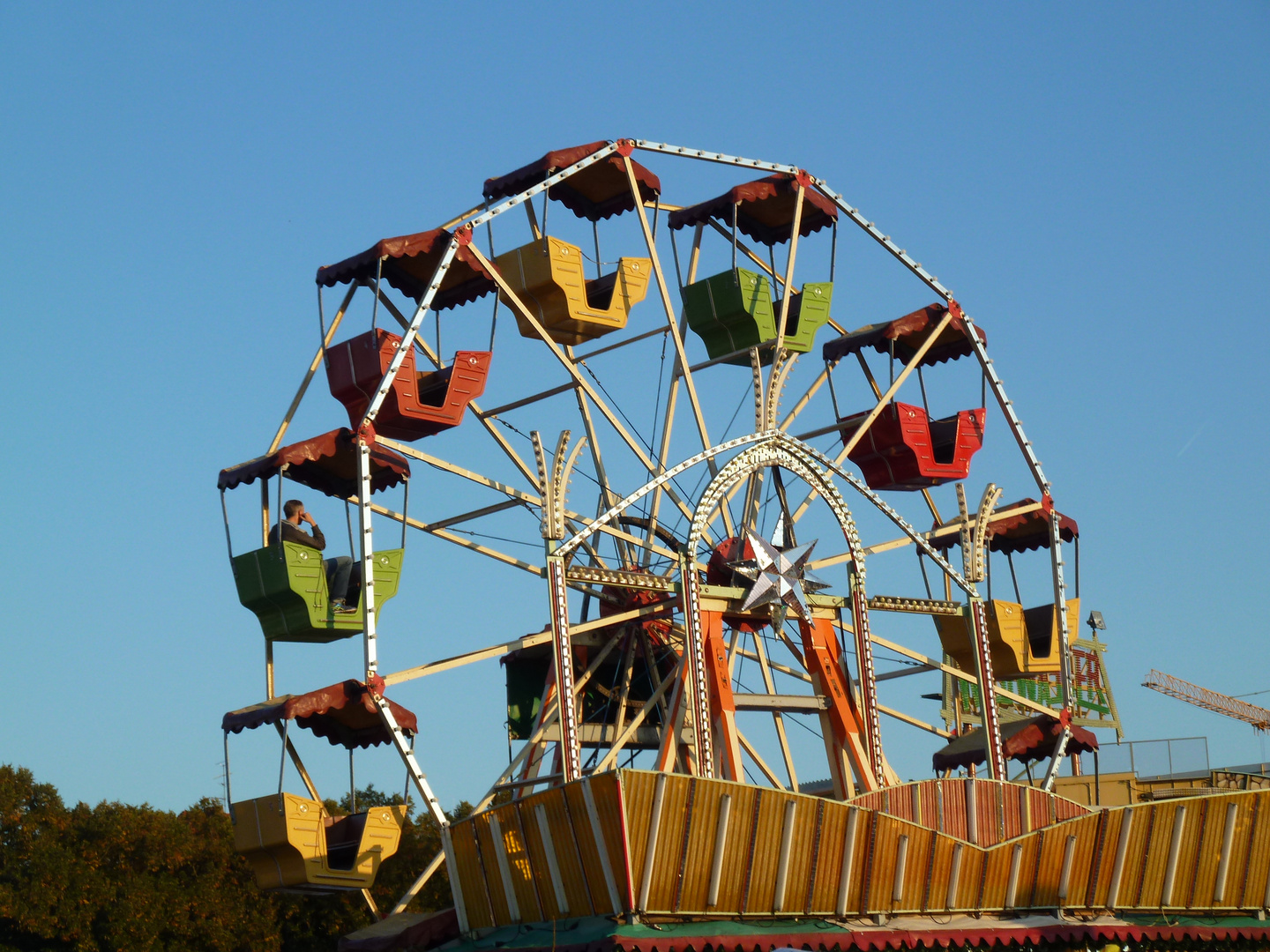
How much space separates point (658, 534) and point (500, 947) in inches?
392

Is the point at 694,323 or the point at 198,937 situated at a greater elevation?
the point at 694,323

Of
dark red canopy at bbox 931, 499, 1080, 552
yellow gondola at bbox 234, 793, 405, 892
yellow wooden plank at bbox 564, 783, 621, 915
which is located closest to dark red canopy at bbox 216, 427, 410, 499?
yellow gondola at bbox 234, 793, 405, 892

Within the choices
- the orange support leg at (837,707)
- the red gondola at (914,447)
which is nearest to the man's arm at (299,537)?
the orange support leg at (837,707)

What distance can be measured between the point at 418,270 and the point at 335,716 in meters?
8.70

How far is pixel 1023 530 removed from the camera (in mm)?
37844

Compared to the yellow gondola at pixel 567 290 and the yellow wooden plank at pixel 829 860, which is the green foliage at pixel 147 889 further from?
the yellow wooden plank at pixel 829 860

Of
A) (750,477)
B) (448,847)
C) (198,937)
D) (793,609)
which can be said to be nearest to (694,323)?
(750,477)

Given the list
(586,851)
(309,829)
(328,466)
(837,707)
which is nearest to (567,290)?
(328,466)

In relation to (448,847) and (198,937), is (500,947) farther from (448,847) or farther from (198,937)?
(198,937)

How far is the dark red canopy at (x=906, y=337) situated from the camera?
1454 inches

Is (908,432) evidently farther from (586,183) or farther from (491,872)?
(491,872)

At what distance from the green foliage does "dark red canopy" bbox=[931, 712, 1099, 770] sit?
1416 centimetres

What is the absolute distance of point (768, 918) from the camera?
2525 cm

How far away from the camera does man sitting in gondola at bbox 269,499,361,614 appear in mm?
28734
